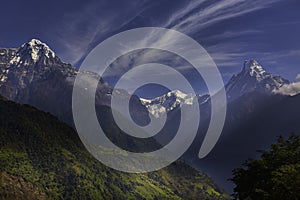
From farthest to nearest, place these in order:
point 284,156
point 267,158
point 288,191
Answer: point 267,158 < point 284,156 < point 288,191

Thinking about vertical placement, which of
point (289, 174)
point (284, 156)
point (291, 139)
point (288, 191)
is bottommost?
point (288, 191)

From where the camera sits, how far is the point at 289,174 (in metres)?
39.8

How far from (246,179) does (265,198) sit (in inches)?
911

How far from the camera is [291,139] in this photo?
64.4m

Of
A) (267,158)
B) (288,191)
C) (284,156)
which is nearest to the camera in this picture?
(288,191)

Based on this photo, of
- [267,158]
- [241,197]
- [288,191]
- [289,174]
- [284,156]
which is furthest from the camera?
[241,197]

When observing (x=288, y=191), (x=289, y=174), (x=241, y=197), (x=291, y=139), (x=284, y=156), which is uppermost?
(x=291, y=139)

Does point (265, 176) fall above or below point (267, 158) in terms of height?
below

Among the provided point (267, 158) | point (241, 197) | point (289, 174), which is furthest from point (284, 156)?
point (289, 174)

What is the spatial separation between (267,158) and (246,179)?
6.20 m

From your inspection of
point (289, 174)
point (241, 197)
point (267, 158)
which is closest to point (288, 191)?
point (289, 174)

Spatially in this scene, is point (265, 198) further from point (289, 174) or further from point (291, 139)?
point (291, 139)

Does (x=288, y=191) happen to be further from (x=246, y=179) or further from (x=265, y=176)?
(x=246, y=179)

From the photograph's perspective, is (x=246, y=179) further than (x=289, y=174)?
Yes
